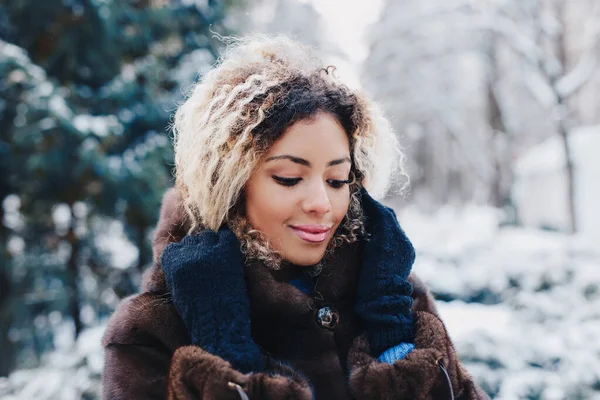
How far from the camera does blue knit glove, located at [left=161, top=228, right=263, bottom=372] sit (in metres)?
1.42

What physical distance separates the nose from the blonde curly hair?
18 centimetres

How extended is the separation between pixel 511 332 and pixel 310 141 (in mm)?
3483

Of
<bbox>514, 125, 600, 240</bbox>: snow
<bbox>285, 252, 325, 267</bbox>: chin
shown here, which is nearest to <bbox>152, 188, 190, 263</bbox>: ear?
<bbox>285, 252, 325, 267</bbox>: chin

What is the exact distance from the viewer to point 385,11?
23578mm

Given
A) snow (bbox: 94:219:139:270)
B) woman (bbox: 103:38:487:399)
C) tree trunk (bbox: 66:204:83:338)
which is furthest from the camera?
snow (bbox: 94:219:139:270)

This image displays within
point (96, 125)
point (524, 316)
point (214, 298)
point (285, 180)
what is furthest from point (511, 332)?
point (96, 125)

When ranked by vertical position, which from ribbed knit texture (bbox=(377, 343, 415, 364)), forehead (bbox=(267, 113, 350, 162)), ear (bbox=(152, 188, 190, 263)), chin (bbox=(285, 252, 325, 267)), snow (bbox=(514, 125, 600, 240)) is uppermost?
snow (bbox=(514, 125, 600, 240))

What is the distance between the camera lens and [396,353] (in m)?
1.59

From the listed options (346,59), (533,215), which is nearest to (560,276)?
(346,59)

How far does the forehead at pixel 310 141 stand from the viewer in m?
1.55

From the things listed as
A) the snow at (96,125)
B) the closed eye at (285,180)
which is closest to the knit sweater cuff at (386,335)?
the closed eye at (285,180)

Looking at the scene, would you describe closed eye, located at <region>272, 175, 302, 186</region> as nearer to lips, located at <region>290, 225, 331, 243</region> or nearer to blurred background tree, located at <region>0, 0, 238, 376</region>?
lips, located at <region>290, 225, 331, 243</region>

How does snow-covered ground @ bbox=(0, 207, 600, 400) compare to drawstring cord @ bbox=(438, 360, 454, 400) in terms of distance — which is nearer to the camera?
drawstring cord @ bbox=(438, 360, 454, 400)

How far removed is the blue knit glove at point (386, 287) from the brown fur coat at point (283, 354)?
0.05 metres
